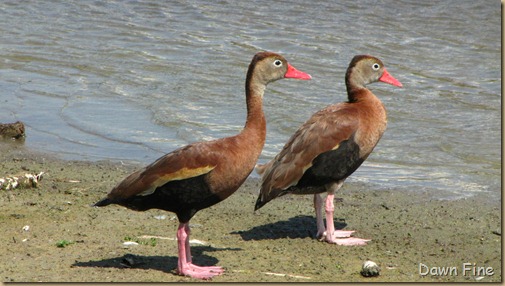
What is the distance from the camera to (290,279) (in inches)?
264

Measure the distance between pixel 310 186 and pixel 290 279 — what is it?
148cm

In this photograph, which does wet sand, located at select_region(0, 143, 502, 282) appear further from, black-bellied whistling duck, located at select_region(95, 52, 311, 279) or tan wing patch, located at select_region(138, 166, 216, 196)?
tan wing patch, located at select_region(138, 166, 216, 196)

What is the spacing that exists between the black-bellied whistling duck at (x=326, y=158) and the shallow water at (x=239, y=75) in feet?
5.43

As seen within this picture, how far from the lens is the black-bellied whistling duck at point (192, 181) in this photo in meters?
6.70

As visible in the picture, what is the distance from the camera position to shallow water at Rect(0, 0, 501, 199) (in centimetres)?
1091

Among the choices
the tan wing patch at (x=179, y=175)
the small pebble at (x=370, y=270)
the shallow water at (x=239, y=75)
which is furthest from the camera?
the shallow water at (x=239, y=75)

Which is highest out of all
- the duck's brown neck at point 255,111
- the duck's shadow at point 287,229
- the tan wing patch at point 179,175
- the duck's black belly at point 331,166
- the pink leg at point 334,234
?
the duck's brown neck at point 255,111

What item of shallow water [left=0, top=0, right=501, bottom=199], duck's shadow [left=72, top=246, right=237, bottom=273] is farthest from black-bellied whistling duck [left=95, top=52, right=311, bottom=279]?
shallow water [left=0, top=0, right=501, bottom=199]

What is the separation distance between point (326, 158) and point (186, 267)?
1.76 metres

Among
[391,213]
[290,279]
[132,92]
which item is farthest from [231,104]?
[290,279]

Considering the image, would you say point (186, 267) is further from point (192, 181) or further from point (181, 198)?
point (192, 181)

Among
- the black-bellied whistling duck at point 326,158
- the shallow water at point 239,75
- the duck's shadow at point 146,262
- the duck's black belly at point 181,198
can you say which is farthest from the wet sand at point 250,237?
the shallow water at point 239,75

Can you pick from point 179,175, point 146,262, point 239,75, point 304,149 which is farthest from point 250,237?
point 239,75

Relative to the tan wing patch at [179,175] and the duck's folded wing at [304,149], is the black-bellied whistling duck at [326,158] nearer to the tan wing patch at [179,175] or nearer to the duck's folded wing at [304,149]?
the duck's folded wing at [304,149]
